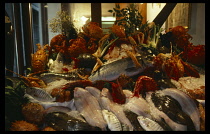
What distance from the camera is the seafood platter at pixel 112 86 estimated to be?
1.64m

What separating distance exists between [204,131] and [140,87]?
76 centimetres

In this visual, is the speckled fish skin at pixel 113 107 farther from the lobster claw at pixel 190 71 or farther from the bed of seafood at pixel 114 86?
the lobster claw at pixel 190 71

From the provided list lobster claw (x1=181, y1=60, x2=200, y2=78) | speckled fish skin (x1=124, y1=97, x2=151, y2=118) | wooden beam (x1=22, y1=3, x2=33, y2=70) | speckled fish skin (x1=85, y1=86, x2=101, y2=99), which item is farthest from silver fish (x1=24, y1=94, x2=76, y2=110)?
wooden beam (x1=22, y1=3, x2=33, y2=70)

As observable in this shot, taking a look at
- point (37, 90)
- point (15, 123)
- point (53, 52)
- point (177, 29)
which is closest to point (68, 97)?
point (37, 90)

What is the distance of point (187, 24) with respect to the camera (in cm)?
434

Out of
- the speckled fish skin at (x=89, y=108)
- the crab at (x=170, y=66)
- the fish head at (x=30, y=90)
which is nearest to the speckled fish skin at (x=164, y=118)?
the speckled fish skin at (x=89, y=108)

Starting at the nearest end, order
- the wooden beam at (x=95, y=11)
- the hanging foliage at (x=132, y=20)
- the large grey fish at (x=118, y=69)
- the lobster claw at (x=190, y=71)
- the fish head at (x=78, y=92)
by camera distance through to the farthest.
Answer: the fish head at (x=78, y=92), the large grey fish at (x=118, y=69), the lobster claw at (x=190, y=71), the hanging foliage at (x=132, y=20), the wooden beam at (x=95, y=11)

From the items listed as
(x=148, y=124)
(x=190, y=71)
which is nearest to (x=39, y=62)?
(x=148, y=124)

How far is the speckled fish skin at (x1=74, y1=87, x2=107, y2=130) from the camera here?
165 centimetres

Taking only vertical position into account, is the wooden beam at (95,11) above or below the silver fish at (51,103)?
above

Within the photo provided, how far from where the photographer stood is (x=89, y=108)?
1.81 meters

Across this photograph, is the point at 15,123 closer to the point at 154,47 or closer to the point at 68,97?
the point at 68,97

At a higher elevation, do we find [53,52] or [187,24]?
[187,24]

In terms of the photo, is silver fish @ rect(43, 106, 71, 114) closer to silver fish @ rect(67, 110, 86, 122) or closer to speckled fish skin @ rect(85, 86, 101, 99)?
silver fish @ rect(67, 110, 86, 122)
